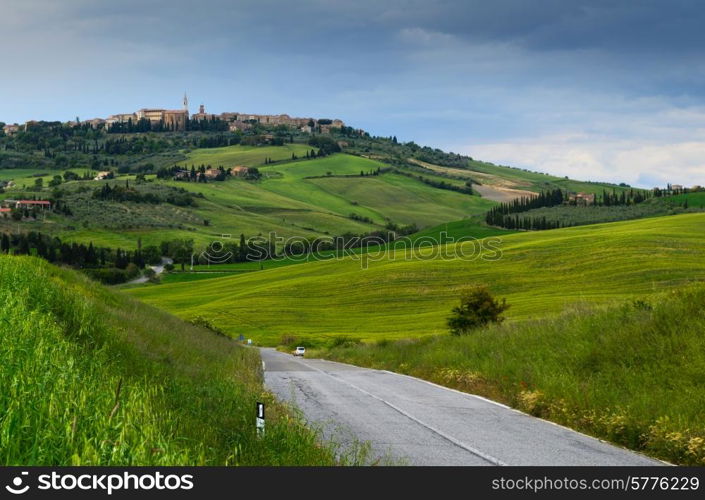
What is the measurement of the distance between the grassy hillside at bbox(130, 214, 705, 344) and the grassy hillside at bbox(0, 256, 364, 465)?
1967 inches

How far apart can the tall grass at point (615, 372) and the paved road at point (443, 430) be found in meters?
0.59

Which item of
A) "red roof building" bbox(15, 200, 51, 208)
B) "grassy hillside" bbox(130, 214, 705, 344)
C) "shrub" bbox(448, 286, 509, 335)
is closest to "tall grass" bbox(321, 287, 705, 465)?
"shrub" bbox(448, 286, 509, 335)

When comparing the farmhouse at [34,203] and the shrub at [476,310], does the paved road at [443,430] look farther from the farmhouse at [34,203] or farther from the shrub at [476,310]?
the farmhouse at [34,203]

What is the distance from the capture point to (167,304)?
108 m

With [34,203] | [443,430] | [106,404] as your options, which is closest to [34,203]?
[34,203]

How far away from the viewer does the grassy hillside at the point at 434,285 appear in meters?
75.6

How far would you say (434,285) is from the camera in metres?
94.1

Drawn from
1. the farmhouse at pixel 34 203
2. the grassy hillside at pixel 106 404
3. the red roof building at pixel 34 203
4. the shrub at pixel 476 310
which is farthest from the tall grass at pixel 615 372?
the red roof building at pixel 34 203

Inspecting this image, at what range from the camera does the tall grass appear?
1241 cm

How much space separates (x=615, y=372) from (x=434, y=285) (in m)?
78.5
